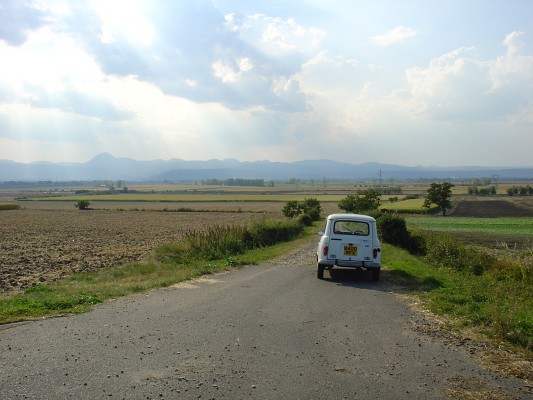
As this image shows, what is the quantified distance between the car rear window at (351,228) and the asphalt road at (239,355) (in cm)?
371

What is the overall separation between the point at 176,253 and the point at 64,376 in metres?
14.3

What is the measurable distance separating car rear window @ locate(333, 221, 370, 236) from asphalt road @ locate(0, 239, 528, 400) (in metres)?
3.71

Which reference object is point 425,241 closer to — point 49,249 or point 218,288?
point 218,288

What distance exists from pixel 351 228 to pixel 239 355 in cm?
830

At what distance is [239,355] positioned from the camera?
6.51 metres

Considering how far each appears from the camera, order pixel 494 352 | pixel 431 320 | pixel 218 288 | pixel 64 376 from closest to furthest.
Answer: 1. pixel 64 376
2. pixel 494 352
3. pixel 431 320
4. pixel 218 288

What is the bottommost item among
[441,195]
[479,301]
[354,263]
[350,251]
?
[441,195]

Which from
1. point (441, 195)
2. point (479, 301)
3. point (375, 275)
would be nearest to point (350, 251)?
point (375, 275)

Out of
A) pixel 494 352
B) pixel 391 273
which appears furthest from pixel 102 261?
pixel 494 352

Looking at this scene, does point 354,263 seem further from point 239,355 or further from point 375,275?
point 239,355

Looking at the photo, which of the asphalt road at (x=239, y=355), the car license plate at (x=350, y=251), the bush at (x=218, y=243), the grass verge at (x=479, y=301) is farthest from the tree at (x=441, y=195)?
the asphalt road at (x=239, y=355)

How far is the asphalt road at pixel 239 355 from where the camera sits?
531cm

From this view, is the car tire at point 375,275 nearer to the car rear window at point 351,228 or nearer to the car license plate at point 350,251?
the car license plate at point 350,251

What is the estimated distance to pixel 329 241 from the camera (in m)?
13.7
